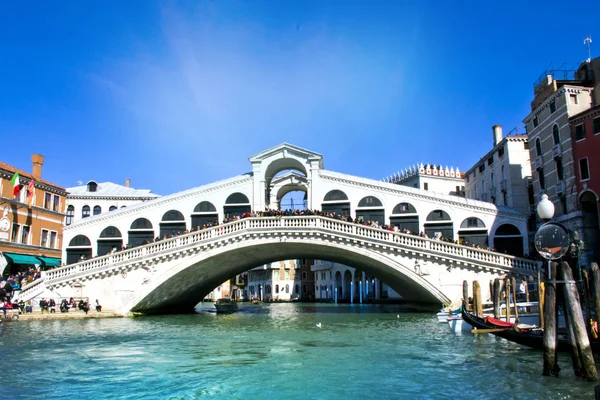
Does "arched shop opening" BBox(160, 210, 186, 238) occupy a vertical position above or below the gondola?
above

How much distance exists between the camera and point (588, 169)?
22531 millimetres

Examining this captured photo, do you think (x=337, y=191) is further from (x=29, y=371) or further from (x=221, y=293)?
(x=221, y=293)

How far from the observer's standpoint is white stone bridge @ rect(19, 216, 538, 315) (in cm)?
2309

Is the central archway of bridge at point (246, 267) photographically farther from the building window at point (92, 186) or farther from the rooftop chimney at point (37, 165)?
the building window at point (92, 186)

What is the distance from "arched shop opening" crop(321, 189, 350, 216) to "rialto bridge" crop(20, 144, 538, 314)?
0.06m

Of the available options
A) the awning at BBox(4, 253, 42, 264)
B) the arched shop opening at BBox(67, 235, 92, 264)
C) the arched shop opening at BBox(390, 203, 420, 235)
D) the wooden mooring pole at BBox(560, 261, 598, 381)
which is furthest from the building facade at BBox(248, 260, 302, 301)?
the wooden mooring pole at BBox(560, 261, 598, 381)

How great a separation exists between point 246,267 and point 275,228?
832 centimetres

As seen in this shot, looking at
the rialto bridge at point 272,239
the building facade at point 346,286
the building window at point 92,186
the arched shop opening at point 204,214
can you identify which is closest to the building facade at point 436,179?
the building facade at point 346,286

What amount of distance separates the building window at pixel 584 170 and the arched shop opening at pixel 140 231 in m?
23.0

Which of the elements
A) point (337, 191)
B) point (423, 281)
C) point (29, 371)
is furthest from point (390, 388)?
point (337, 191)

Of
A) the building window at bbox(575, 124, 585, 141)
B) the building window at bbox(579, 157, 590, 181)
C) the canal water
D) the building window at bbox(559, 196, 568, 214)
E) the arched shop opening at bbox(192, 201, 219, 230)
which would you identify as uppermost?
the building window at bbox(575, 124, 585, 141)

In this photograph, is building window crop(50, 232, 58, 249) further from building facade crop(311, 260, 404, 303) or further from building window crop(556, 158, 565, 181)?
building window crop(556, 158, 565, 181)

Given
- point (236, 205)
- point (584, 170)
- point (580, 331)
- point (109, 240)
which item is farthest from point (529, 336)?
point (109, 240)

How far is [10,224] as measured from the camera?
2861 centimetres
